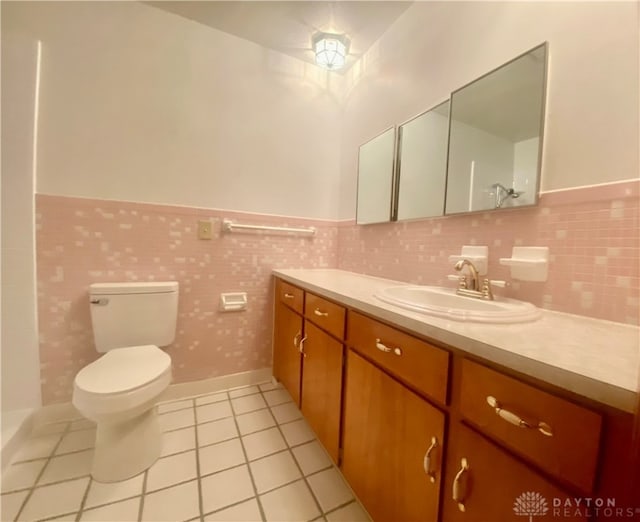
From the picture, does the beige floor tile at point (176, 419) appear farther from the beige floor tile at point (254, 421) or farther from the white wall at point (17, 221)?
the white wall at point (17, 221)

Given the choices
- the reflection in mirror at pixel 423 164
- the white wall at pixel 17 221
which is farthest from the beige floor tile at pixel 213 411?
the reflection in mirror at pixel 423 164

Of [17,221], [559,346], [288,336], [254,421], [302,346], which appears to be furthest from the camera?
[288,336]

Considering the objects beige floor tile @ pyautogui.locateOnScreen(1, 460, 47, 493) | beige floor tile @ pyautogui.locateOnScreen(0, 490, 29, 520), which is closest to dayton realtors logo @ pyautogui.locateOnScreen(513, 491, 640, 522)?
beige floor tile @ pyautogui.locateOnScreen(0, 490, 29, 520)

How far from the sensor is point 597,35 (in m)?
0.80

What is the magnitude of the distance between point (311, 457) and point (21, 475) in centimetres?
122

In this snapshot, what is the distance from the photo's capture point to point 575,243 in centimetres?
82

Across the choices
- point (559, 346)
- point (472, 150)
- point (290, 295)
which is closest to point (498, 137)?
point (472, 150)

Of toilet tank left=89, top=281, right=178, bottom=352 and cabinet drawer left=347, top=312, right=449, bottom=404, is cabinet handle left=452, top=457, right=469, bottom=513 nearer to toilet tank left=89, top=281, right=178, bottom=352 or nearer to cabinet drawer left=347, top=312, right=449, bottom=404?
cabinet drawer left=347, top=312, right=449, bottom=404

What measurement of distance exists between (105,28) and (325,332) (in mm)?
2002

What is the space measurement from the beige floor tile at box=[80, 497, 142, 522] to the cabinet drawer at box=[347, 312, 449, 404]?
1.02m

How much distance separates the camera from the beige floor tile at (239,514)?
3.15 ft

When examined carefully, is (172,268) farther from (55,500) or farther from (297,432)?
(297,432)

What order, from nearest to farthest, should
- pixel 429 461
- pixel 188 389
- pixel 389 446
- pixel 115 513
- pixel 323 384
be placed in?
pixel 429 461, pixel 389 446, pixel 115 513, pixel 323 384, pixel 188 389

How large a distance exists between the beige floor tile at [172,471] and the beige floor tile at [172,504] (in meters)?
0.04
